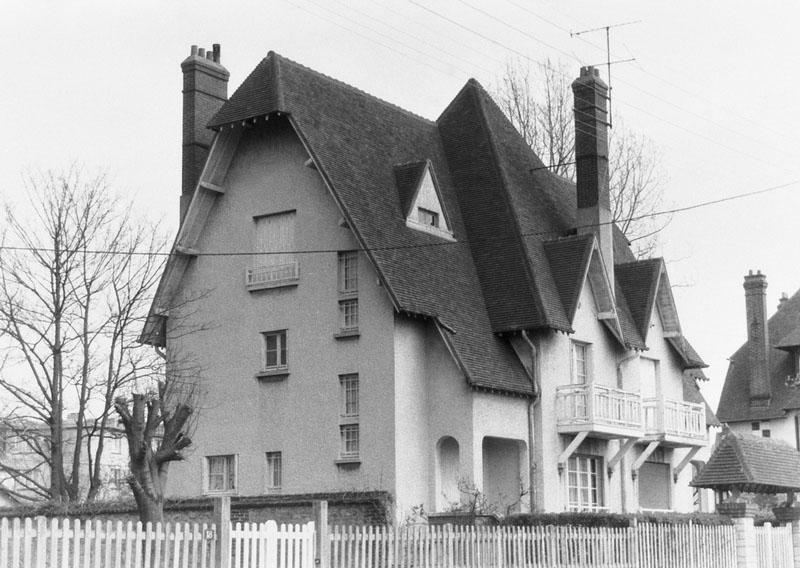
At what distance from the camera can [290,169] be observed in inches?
1303

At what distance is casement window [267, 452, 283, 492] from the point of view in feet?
106

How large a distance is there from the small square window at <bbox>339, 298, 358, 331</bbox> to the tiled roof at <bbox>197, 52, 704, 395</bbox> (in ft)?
5.12

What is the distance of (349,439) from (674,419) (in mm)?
11485

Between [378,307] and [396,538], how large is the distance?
446 inches

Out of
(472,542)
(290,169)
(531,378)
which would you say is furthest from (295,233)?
(472,542)

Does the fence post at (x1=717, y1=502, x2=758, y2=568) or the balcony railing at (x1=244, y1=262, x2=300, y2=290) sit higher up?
the balcony railing at (x1=244, y1=262, x2=300, y2=290)

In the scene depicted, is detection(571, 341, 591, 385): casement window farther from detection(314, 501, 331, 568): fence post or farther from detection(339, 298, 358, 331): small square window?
detection(314, 501, 331, 568): fence post

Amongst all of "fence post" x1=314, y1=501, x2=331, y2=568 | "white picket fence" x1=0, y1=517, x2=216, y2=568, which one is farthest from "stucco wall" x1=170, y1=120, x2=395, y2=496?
"white picket fence" x1=0, y1=517, x2=216, y2=568

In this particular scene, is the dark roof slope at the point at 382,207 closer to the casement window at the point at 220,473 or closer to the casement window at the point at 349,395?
the casement window at the point at 349,395

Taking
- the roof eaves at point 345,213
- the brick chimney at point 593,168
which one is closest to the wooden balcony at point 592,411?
the brick chimney at point 593,168

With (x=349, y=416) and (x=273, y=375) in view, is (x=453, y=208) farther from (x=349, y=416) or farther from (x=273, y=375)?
(x=349, y=416)

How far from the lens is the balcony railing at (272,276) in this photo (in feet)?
108

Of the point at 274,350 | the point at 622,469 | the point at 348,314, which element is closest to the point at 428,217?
the point at 348,314

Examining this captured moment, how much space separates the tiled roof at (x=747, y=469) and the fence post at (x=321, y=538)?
1139cm
